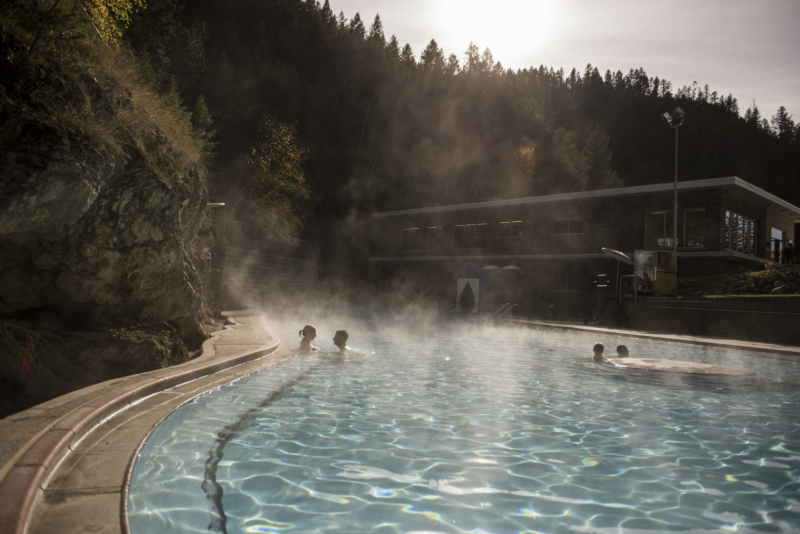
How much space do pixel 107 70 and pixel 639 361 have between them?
35.1 feet

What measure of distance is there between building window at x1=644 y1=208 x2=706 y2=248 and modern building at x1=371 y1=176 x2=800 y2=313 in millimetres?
48

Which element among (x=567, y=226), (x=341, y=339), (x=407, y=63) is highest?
(x=407, y=63)

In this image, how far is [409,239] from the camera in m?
35.5

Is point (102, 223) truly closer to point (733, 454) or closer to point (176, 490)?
point (176, 490)

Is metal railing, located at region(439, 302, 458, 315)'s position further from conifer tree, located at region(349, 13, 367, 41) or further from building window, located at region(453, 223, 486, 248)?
conifer tree, located at region(349, 13, 367, 41)

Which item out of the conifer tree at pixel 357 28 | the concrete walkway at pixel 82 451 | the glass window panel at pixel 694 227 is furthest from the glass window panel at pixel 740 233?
the conifer tree at pixel 357 28

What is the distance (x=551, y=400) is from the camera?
689cm

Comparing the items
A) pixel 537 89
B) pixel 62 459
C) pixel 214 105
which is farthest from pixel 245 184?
pixel 537 89

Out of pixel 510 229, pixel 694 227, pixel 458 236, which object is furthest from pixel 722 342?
pixel 458 236

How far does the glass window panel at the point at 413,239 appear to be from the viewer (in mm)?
35000

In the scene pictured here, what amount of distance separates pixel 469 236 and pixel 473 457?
28.3m

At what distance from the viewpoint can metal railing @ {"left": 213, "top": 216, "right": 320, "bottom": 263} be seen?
25.8m

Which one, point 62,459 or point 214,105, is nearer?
point 62,459

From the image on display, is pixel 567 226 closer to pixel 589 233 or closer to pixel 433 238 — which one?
pixel 589 233
